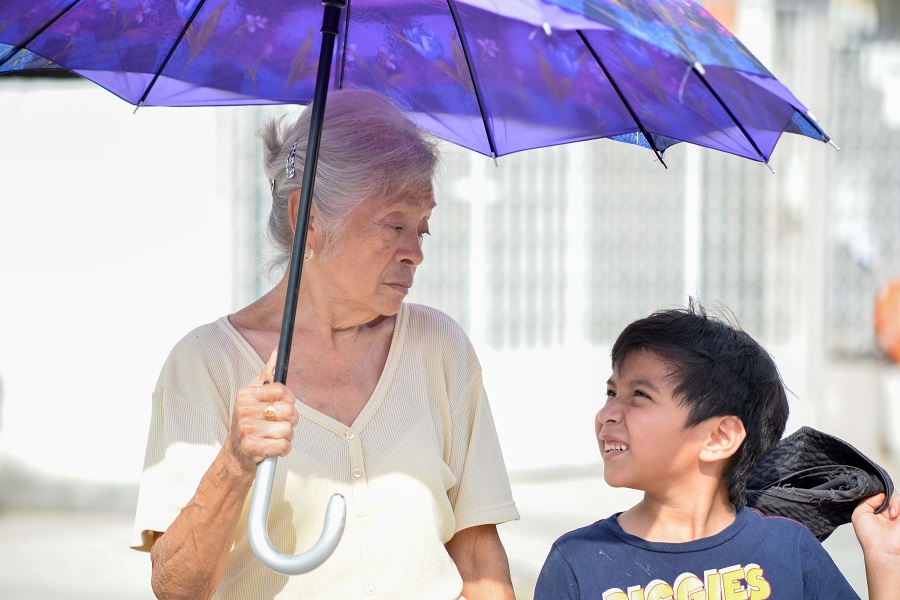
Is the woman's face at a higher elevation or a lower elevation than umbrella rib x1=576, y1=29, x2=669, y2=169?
lower

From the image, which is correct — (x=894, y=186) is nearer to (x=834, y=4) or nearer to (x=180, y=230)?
(x=834, y=4)

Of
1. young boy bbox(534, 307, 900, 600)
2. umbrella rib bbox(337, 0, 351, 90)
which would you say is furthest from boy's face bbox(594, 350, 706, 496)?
umbrella rib bbox(337, 0, 351, 90)

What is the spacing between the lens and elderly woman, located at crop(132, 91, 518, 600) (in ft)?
6.72

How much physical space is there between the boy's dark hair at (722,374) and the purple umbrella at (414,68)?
381mm

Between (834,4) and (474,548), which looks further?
(834,4)

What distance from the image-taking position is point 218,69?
2.42 meters

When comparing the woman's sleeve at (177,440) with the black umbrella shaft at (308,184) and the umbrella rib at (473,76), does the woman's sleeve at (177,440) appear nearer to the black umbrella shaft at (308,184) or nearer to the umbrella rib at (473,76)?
the black umbrella shaft at (308,184)

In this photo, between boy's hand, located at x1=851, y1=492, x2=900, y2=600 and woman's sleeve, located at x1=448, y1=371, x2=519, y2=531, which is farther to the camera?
woman's sleeve, located at x1=448, y1=371, x2=519, y2=531

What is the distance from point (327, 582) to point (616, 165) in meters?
6.08

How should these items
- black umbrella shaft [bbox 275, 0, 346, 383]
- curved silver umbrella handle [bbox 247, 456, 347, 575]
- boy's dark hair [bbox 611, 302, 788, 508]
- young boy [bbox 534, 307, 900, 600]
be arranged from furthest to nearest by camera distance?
boy's dark hair [bbox 611, 302, 788, 508], young boy [bbox 534, 307, 900, 600], black umbrella shaft [bbox 275, 0, 346, 383], curved silver umbrella handle [bbox 247, 456, 347, 575]

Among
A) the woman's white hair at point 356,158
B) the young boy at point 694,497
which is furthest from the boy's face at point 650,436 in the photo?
the woman's white hair at point 356,158

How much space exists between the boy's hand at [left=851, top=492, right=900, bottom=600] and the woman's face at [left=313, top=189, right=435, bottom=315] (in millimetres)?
1048

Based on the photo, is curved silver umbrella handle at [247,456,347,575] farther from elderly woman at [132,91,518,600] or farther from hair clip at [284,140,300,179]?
hair clip at [284,140,300,179]

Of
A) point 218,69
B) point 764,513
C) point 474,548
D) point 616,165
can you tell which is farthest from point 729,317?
point 616,165
